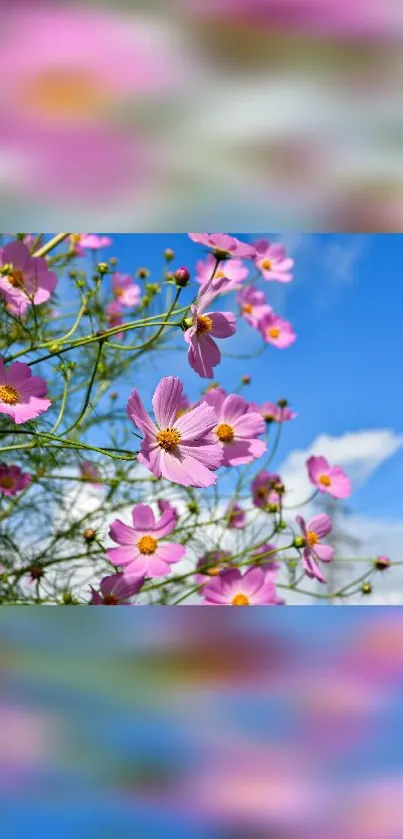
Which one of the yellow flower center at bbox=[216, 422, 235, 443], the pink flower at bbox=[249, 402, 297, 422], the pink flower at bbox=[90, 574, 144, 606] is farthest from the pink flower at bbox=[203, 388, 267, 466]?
the pink flower at bbox=[249, 402, 297, 422]

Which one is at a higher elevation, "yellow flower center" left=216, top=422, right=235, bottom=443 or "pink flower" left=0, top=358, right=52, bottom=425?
"yellow flower center" left=216, top=422, right=235, bottom=443

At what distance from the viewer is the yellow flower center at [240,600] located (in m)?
0.51

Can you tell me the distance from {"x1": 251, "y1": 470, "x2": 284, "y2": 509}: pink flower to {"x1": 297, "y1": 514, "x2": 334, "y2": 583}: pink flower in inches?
4.1

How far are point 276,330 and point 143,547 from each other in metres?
0.28

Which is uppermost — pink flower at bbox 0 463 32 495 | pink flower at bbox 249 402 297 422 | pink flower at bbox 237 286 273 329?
pink flower at bbox 237 286 273 329

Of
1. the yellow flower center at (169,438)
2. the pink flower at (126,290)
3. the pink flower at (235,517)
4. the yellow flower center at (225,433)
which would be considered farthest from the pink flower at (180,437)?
the pink flower at (126,290)

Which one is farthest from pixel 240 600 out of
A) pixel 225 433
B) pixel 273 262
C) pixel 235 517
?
pixel 273 262

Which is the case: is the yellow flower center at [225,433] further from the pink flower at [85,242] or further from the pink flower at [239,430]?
the pink flower at [85,242]

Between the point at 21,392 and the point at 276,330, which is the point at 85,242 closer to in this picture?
the point at 276,330

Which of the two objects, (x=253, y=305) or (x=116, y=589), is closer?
(x=116, y=589)

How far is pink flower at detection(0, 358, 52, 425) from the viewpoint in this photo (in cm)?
41

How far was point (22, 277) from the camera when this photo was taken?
1.64 ft

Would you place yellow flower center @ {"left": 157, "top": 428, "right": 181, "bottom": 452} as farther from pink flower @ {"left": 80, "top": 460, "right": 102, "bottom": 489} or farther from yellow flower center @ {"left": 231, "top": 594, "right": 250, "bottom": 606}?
pink flower @ {"left": 80, "top": 460, "right": 102, "bottom": 489}
